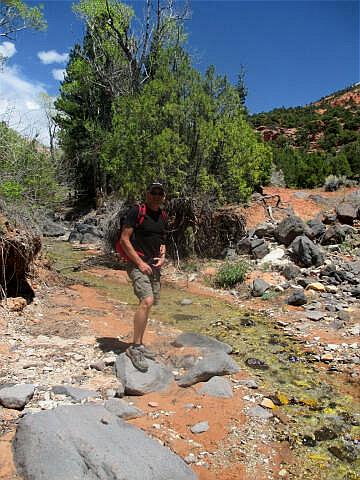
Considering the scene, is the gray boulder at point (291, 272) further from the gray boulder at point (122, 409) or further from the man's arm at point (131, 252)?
the gray boulder at point (122, 409)

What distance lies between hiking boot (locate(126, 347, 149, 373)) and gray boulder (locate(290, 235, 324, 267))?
19.2 ft

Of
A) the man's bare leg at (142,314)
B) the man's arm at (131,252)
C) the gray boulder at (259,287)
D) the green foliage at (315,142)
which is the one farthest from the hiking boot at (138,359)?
the green foliage at (315,142)

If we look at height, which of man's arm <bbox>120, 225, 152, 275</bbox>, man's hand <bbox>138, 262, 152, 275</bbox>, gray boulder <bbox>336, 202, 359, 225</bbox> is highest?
gray boulder <bbox>336, 202, 359, 225</bbox>

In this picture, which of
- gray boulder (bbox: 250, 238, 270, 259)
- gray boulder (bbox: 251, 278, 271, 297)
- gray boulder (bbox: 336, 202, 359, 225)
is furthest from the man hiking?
gray boulder (bbox: 336, 202, 359, 225)

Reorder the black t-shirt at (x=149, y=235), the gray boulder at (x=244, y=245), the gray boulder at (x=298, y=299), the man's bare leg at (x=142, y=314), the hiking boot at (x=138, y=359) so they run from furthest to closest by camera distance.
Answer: the gray boulder at (x=244, y=245)
the gray boulder at (x=298, y=299)
the black t-shirt at (x=149, y=235)
the man's bare leg at (x=142, y=314)
the hiking boot at (x=138, y=359)

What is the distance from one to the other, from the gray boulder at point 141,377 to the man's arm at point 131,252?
40.9 inches

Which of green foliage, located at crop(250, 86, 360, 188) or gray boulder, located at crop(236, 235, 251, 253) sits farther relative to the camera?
green foliage, located at crop(250, 86, 360, 188)

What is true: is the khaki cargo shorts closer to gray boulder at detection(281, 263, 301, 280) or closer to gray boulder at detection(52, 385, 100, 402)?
gray boulder at detection(52, 385, 100, 402)

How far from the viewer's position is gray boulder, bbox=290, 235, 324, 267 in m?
9.32

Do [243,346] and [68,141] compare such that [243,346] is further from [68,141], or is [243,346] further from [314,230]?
[68,141]

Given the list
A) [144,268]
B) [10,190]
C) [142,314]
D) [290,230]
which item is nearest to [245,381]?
[142,314]

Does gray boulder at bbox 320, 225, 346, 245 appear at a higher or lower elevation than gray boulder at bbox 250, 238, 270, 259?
higher

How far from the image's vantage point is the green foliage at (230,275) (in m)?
9.38

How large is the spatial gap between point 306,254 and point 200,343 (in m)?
4.67
